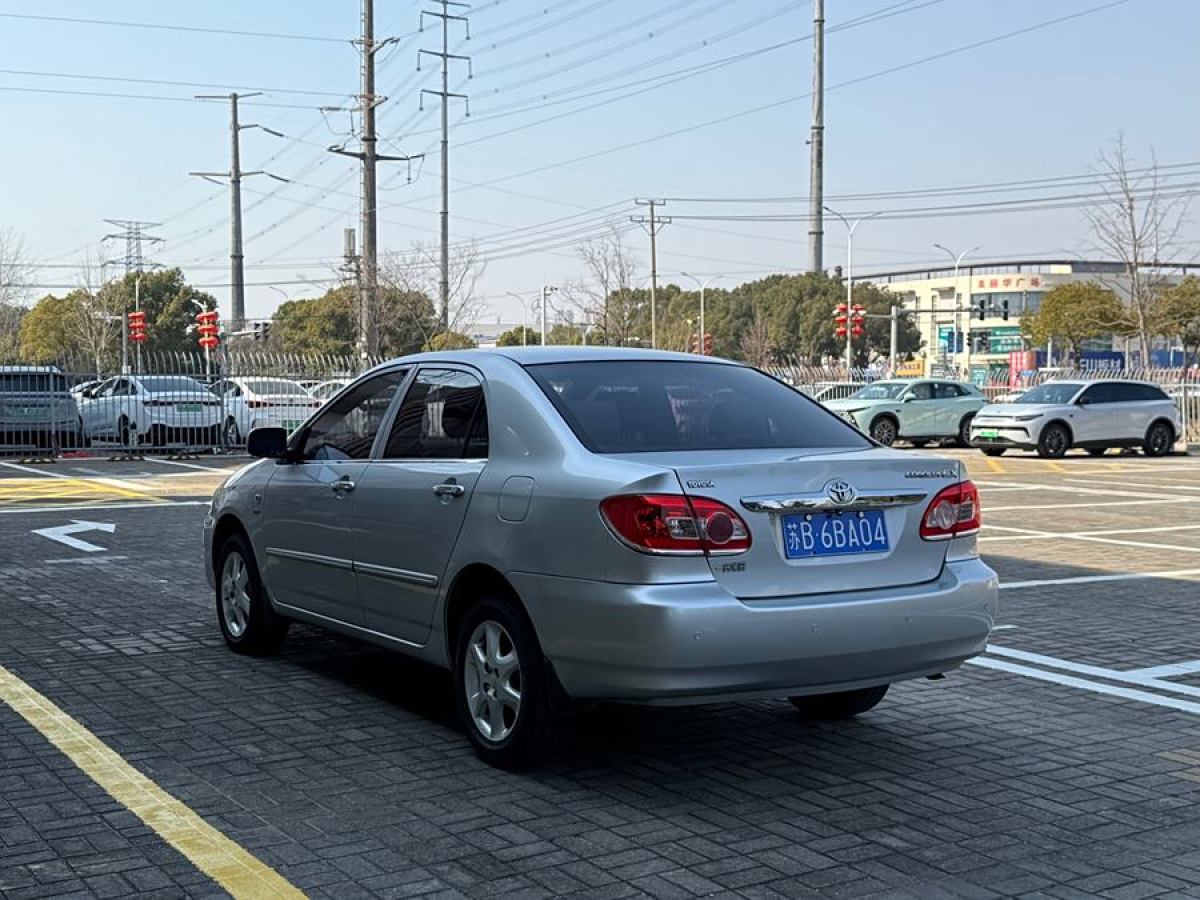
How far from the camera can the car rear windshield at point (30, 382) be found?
26.5 m

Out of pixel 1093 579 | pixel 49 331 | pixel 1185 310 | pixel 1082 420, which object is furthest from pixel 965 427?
pixel 49 331

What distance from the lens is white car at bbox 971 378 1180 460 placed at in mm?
28422

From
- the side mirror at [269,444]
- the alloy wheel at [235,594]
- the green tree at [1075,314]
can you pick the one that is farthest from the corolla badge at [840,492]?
the green tree at [1075,314]

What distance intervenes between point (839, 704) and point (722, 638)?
169cm

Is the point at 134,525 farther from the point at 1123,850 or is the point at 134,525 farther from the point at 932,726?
the point at 1123,850

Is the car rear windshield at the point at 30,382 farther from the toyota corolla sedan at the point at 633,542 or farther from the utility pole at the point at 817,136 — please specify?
the utility pole at the point at 817,136

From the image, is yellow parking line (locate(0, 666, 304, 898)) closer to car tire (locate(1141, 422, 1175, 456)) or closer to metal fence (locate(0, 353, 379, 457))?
metal fence (locate(0, 353, 379, 457))

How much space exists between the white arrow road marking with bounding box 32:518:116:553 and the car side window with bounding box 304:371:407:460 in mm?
6253

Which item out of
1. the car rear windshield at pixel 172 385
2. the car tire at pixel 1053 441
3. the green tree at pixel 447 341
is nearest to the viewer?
the car rear windshield at pixel 172 385

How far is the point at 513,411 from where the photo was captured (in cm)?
571

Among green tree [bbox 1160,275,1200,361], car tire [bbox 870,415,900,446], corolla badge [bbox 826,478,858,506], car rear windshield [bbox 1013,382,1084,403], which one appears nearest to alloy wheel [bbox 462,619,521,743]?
corolla badge [bbox 826,478,858,506]

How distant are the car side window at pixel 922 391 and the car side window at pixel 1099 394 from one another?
13.9ft

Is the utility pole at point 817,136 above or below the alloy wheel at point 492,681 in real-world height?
above

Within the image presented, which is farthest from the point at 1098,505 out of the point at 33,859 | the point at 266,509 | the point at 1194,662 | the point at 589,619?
the point at 33,859
